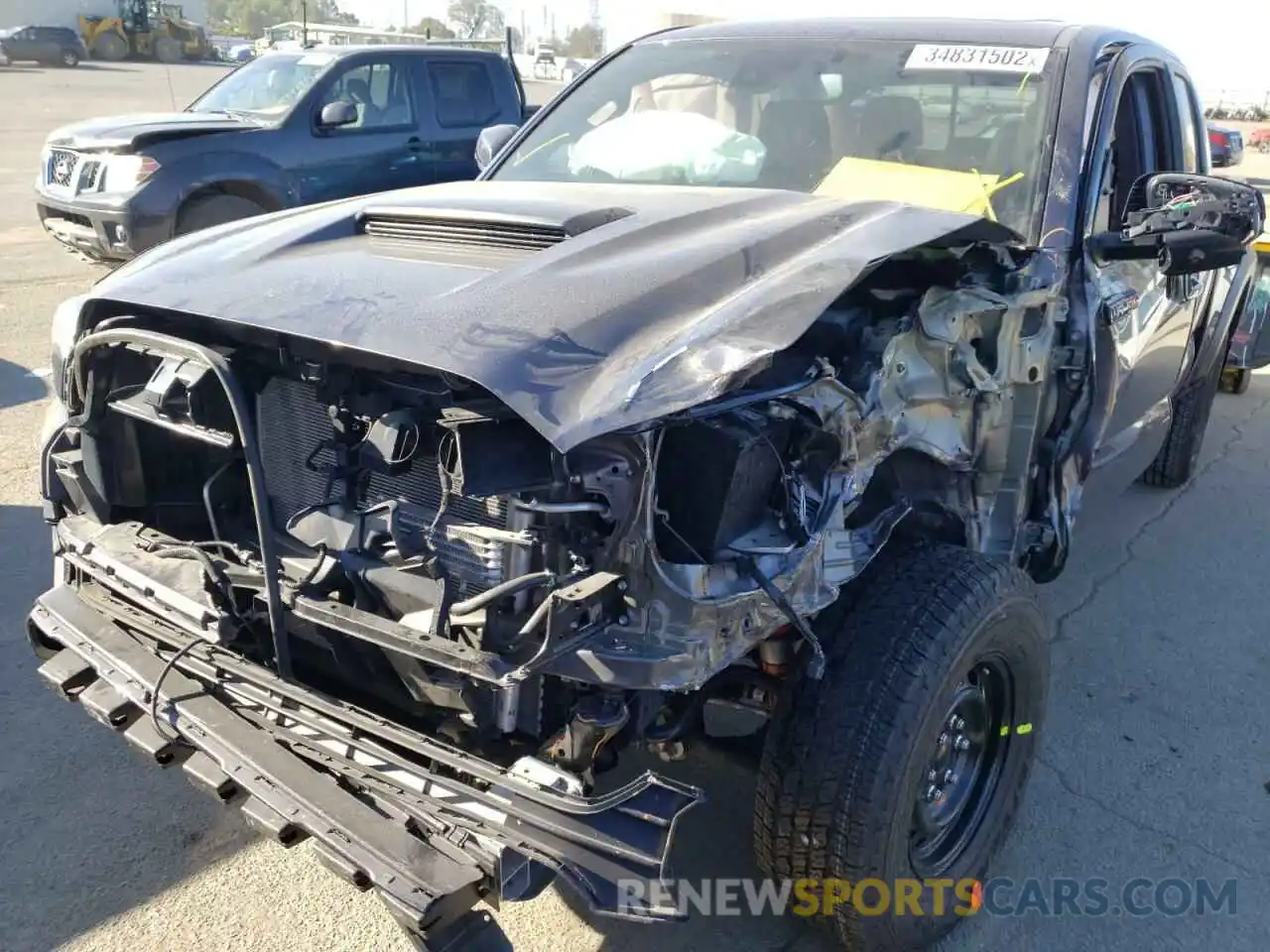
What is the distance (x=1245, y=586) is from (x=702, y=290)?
3401 mm

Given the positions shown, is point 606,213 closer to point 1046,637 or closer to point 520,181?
point 520,181

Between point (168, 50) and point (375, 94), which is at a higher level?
point (375, 94)

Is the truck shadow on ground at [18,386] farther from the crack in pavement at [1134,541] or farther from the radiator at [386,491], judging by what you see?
the crack in pavement at [1134,541]

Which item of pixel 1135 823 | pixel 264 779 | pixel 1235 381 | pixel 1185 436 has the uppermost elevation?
pixel 264 779

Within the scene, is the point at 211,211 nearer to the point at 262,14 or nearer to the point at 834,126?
the point at 834,126

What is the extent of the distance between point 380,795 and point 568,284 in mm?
1066

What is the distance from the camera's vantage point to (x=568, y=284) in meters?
2.19

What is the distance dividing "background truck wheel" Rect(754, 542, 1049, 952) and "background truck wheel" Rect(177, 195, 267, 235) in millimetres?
6866

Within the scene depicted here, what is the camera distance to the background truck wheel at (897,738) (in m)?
2.20

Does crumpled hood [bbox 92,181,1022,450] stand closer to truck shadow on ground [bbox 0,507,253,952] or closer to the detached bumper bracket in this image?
the detached bumper bracket

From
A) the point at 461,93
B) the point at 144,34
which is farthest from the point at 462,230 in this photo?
the point at 144,34

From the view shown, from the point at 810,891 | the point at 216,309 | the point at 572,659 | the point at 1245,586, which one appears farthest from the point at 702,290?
the point at 1245,586

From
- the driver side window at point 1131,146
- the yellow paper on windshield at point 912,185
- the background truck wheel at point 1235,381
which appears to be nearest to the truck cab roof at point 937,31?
the driver side window at point 1131,146

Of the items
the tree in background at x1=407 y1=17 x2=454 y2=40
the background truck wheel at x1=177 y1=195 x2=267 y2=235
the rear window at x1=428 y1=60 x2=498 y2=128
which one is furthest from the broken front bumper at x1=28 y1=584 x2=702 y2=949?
the tree in background at x1=407 y1=17 x2=454 y2=40
